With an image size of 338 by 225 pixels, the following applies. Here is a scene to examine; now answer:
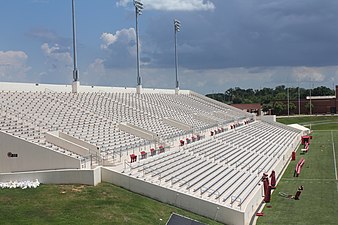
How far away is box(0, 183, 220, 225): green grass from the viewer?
13008mm

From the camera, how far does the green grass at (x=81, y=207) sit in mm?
13008

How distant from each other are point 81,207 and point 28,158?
451 centimetres

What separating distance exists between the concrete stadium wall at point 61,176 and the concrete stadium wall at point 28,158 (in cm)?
53

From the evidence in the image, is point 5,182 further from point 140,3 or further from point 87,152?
point 140,3

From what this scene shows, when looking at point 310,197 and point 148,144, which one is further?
point 148,144

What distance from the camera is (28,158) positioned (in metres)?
17.6

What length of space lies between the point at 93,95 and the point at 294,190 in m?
18.4

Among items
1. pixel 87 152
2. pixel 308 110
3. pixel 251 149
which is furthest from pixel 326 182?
pixel 308 110

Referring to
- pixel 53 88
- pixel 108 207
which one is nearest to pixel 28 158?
pixel 108 207

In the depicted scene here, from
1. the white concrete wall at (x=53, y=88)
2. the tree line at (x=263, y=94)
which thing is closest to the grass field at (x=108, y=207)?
the white concrete wall at (x=53, y=88)

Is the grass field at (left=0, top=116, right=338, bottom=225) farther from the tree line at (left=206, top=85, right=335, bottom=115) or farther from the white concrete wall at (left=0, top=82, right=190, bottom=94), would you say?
the tree line at (left=206, top=85, right=335, bottom=115)

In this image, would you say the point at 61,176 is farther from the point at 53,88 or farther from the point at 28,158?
the point at 53,88

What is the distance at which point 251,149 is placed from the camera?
31391 millimetres

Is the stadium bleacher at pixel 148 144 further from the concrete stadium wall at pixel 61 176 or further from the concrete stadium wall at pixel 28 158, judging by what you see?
the concrete stadium wall at pixel 61 176
